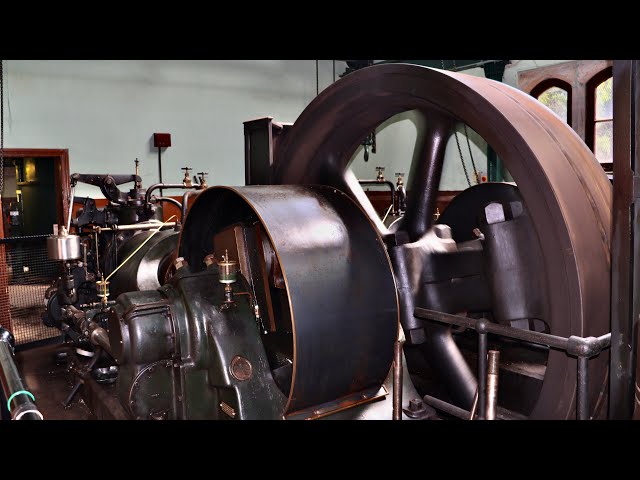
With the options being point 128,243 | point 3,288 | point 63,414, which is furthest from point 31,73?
point 63,414

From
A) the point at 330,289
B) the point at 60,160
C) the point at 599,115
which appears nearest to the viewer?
the point at 330,289

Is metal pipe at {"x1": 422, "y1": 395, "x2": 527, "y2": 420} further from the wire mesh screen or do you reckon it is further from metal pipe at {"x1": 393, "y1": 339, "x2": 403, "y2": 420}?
the wire mesh screen

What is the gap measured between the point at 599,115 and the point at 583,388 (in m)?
6.85

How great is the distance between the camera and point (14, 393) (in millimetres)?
936

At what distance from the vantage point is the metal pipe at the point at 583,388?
132 centimetres

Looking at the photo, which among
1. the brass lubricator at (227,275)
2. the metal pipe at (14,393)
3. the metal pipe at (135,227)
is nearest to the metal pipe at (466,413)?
the brass lubricator at (227,275)

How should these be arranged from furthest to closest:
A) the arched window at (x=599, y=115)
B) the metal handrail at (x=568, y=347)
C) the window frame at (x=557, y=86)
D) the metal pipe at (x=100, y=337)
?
the window frame at (x=557, y=86), the arched window at (x=599, y=115), the metal pipe at (x=100, y=337), the metal handrail at (x=568, y=347)

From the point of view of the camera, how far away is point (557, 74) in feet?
24.6

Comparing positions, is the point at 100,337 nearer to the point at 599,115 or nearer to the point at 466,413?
the point at 466,413

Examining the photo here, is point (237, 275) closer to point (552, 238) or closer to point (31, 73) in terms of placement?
point (552, 238)

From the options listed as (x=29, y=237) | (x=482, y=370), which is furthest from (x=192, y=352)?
(x=29, y=237)

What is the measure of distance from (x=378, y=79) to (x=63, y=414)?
2.63m

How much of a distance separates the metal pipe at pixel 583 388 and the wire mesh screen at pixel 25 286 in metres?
4.30

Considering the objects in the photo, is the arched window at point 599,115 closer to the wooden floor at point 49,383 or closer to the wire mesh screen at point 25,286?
the wire mesh screen at point 25,286
